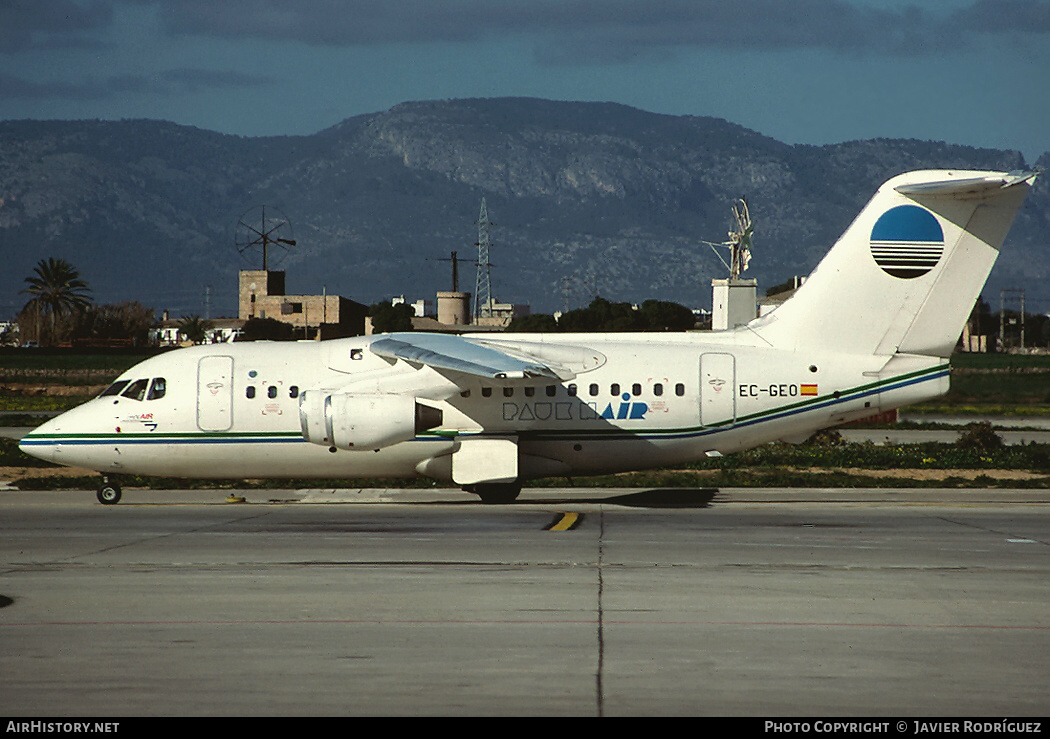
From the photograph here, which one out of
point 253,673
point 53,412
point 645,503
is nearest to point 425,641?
point 253,673

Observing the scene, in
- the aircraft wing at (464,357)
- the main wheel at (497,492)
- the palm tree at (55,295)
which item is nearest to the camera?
the aircraft wing at (464,357)

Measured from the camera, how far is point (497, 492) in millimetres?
25672

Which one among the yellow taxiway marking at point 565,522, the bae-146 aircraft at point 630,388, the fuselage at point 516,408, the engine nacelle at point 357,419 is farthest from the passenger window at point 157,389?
the yellow taxiway marking at point 565,522

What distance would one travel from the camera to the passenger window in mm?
25797

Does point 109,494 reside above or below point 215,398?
below

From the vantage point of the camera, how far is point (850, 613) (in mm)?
13953

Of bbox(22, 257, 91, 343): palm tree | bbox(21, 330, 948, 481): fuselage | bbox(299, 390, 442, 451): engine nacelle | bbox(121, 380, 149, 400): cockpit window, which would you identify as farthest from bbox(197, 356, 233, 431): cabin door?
bbox(22, 257, 91, 343): palm tree

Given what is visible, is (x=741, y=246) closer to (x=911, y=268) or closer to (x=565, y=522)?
(x=911, y=268)

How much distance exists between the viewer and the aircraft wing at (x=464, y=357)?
2239cm

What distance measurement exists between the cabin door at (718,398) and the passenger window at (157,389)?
36.7ft

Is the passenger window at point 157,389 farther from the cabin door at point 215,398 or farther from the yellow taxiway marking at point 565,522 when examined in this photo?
the yellow taxiway marking at point 565,522

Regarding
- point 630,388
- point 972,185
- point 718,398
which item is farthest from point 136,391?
point 972,185

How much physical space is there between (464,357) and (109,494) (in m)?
8.51

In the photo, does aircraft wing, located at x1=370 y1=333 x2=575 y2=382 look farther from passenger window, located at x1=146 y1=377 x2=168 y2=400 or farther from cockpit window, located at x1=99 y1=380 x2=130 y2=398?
cockpit window, located at x1=99 y1=380 x2=130 y2=398
